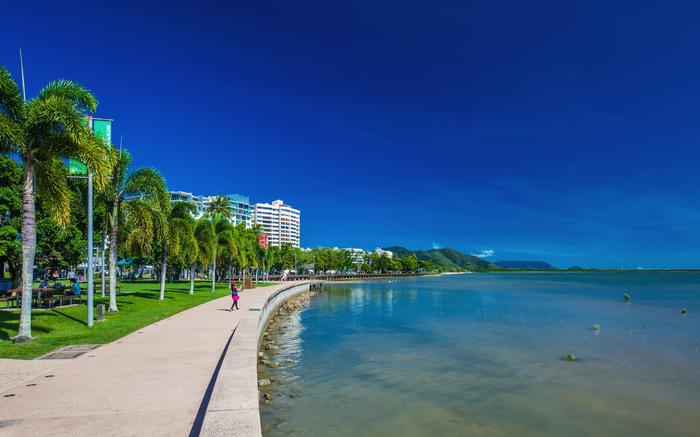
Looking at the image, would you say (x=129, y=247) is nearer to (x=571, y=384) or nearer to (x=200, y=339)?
(x=200, y=339)

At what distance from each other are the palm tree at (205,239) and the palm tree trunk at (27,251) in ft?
94.3

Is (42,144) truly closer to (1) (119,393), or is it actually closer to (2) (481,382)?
(1) (119,393)

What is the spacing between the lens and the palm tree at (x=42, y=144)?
44.1 feet

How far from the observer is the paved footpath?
668 cm

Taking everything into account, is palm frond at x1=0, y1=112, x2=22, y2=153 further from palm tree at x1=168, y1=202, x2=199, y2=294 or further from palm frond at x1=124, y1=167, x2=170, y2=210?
palm tree at x1=168, y1=202, x2=199, y2=294

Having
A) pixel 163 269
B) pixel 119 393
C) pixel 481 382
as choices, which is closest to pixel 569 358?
pixel 481 382

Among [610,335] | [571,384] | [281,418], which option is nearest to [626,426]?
[571,384]

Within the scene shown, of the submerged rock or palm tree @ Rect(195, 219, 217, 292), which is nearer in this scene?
the submerged rock

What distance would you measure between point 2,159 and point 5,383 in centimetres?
2837

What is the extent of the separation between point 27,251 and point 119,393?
8453 mm

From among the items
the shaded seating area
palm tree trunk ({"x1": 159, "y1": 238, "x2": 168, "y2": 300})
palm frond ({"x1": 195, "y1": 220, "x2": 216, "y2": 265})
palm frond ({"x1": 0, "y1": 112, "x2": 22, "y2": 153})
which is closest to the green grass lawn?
the shaded seating area

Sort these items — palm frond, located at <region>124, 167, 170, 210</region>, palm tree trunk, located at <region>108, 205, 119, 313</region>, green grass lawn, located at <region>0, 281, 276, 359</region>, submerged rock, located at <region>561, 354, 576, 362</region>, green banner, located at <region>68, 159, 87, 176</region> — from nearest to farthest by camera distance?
1. green grass lawn, located at <region>0, 281, 276, 359</region>
2. green banner, located at <region>68, 159, 87, 176</region>
3. submerged rock, located at <region>561, 354, 576, 362</region>
4. palm tree trunk, located at <region>108, 205, 119, 313</region>
5. palm frond, located at <region>124, 167, 170, 210</region>

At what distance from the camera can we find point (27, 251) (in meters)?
13.8

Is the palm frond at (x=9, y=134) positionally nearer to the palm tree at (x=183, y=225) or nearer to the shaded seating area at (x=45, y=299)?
the shaded seating area at (x=45, y=299)
